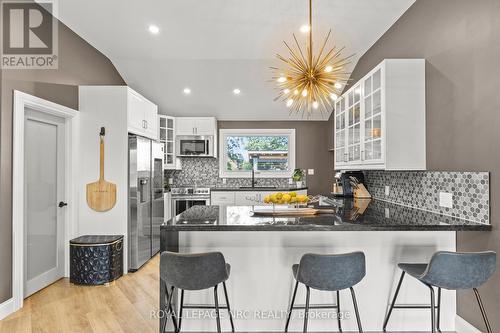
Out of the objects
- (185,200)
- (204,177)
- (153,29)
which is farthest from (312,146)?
(153,29)

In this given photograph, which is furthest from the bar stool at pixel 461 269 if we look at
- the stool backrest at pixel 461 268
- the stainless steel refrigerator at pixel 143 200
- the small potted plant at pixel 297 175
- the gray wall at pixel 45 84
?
the small potted plant at pixel 297 175

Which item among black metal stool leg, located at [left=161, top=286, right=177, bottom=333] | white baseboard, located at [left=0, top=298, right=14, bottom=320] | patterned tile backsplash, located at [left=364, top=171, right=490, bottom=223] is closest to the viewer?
black metal stool leg, located at [left=161, top=286, right=177, bottom=333]

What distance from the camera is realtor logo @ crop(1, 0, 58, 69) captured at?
8.97 ft

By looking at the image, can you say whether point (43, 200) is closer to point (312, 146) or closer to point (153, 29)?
point (153, 29)

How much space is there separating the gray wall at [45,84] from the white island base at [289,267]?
1.72 metres

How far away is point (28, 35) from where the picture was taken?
9.87 ft

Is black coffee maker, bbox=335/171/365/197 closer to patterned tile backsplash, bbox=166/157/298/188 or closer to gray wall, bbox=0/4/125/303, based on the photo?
patterned tile backsplash, bbox=166/157/298/188

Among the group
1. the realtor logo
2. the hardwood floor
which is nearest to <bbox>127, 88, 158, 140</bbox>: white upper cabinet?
the realtor logo

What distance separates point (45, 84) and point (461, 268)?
3951mm

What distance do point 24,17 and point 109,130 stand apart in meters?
1.35

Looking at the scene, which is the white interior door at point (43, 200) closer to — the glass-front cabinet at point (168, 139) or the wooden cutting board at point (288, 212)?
the glass-front cabinet at point (168, 139)

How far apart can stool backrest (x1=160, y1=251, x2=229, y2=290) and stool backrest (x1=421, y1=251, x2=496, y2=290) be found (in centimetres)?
123

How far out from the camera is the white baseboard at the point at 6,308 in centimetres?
258

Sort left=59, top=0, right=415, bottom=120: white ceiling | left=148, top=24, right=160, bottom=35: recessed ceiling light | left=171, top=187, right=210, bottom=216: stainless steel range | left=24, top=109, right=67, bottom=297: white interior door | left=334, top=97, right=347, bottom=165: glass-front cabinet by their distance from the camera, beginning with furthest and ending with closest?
left=171, top=187, right=210, bottom=216: stainless steel range < left=334, top=97, right=347, bottom=165: glass-front cabinet < left=148, top=24, right=160, bottom=35: recessed ceiling light < left=59, top=0, right=415, bottom=120: white ceiling < left=24, top=109, right=67, bottom=297: white interior door
